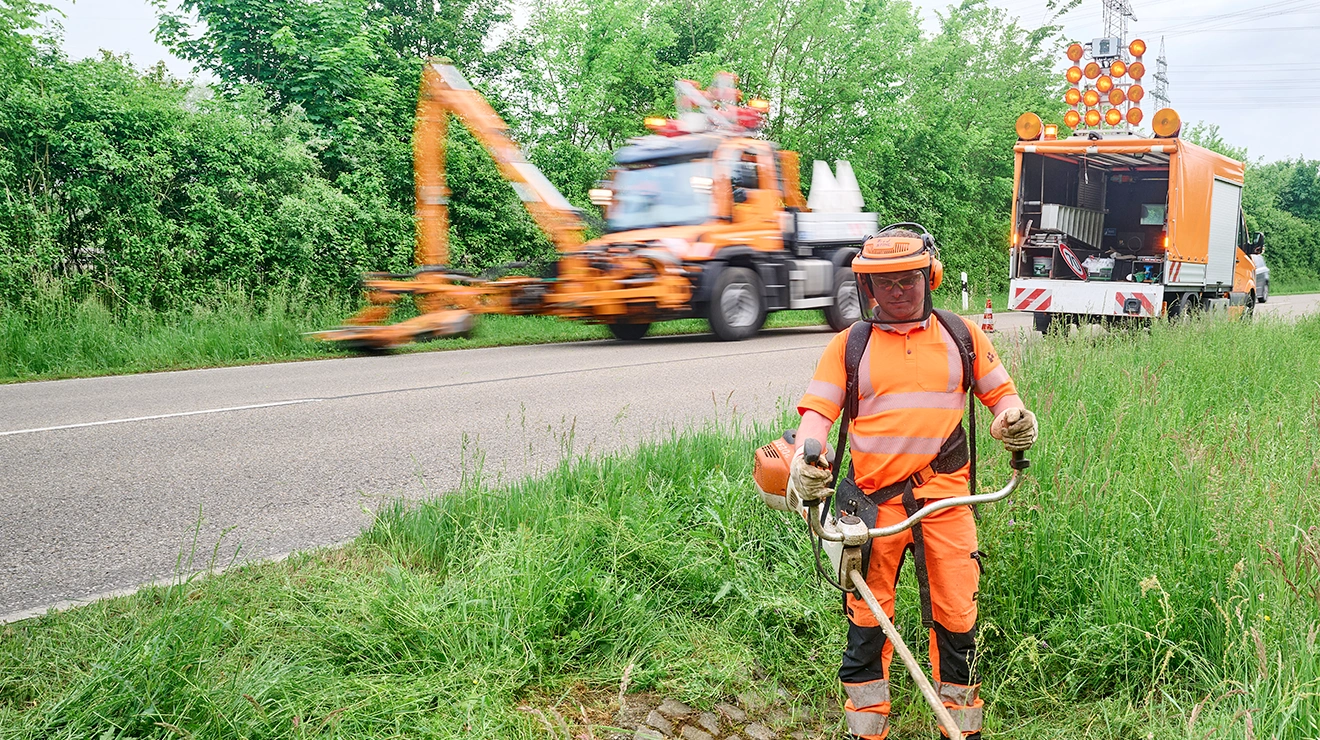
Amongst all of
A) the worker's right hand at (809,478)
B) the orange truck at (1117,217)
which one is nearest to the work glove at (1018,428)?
the worker's right hand at (809,478)

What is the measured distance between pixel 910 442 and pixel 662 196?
1049cm

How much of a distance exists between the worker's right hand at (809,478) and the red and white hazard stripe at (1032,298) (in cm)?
1099

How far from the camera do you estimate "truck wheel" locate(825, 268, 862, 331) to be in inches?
553

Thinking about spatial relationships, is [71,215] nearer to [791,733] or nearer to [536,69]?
[536,69]

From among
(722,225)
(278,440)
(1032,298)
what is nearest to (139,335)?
(278,440)

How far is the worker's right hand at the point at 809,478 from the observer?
2225 mm

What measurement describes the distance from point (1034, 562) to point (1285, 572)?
87 centimetres

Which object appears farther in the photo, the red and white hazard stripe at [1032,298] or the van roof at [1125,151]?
the red and white hazard stripe at [1032,298]

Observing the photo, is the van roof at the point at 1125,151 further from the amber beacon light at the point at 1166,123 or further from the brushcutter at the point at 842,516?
the brushcutter at the point at 842,516

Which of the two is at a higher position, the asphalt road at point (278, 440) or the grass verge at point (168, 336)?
the grass verge at point (168, 336)

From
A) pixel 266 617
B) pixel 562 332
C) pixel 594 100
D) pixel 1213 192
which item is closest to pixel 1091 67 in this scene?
pixel 1213 192

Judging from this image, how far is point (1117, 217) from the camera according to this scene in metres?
13.5

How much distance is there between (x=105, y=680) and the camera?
236cm

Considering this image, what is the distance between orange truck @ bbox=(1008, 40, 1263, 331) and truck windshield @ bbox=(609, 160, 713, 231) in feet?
12.9
